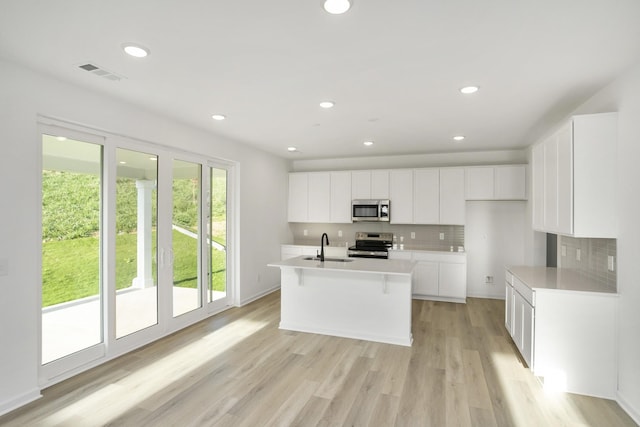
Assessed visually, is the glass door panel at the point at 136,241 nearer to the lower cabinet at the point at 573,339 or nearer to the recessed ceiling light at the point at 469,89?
the recessed ceiling light at the point at 469,89

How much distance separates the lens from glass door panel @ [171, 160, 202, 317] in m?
4.38

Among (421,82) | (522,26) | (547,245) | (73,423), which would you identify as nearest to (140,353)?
(73,423)

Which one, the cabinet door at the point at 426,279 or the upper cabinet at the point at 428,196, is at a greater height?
the upper cabinet at the point at 428,196

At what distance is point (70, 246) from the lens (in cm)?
317

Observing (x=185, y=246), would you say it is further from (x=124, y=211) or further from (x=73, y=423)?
(x=73, y=423)

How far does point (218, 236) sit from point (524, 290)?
397cm

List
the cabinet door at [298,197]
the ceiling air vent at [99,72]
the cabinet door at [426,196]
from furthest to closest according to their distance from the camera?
the cabinet door at [298,197] → the cabinet door at [426,196] → the ceiling air vent at [99,72]

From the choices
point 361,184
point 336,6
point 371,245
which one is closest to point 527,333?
point 336,6

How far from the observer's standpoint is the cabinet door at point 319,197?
682 cm

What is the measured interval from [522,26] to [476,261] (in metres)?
4.86

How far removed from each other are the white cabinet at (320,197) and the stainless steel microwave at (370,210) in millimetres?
162

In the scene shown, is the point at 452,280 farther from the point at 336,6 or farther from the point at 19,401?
the point at 19,401

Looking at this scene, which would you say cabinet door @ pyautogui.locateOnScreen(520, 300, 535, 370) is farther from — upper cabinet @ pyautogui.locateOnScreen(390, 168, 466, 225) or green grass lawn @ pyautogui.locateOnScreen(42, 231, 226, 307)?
green grass lawn @ pyautogui.locateOnScreen(42, 231, 226, 307)

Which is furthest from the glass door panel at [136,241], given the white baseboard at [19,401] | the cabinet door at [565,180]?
the cabinet door at [565,180]
